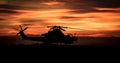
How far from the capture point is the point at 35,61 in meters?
44.4

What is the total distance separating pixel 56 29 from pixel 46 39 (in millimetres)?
4485

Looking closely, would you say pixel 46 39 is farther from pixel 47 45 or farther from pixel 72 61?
pixel 72 61

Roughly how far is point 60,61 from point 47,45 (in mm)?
35457

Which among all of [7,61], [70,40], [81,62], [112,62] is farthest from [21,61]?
[70,40]

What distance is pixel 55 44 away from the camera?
77.4 metres

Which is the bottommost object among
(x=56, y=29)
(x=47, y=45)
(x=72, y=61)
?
(x=47, y=45)

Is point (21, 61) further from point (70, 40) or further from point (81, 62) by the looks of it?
point (70, 40)

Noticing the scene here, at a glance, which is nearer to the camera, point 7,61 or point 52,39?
point 7,61

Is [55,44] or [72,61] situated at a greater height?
[72,61]

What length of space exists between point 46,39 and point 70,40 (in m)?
7.14

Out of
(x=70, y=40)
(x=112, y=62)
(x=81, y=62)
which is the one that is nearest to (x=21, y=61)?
(x=81, y=62)

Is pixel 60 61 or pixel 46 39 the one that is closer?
pixel 60 61

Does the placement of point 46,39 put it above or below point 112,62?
below

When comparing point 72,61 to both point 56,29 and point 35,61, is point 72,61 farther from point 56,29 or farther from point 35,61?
point 56,29
